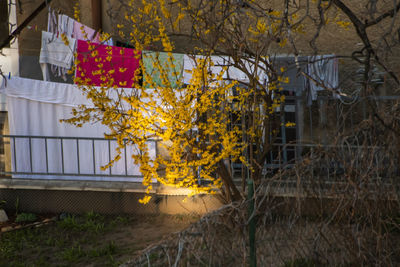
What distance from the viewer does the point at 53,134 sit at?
9.34 m

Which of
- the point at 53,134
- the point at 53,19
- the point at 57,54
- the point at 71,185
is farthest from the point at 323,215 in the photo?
the point at 57,54

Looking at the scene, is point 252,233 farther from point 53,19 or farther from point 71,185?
point 71,185

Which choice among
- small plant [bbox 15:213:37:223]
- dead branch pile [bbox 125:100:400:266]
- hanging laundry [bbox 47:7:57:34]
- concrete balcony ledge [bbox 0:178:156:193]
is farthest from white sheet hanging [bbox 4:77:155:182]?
dead branch pile [bbox 125:100:400:266]

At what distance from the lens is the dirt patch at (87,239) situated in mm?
7441

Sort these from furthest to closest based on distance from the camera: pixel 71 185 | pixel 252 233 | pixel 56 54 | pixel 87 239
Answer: pixel 56 54
pixel 71 185
pixel 87 239
pixel 252 233

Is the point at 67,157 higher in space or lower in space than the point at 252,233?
higher

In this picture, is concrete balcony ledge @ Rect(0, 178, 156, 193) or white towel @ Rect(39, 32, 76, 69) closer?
concrete balcony ledge @ Rect(0, 178, 156, 193)

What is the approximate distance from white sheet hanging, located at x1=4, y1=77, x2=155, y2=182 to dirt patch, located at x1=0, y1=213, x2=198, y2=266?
0.73m

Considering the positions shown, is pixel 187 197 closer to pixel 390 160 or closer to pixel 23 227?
pixel 23 227

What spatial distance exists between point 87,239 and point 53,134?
2.13 metres

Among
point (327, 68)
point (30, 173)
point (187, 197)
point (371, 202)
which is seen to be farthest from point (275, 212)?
point (30, 173)

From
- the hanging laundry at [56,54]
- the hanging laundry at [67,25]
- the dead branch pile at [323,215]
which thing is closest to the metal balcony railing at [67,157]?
the hanging laundry at [56,54]

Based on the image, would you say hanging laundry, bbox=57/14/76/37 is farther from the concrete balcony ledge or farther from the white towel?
the concrete balcony ledge

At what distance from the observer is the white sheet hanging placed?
904 cm
